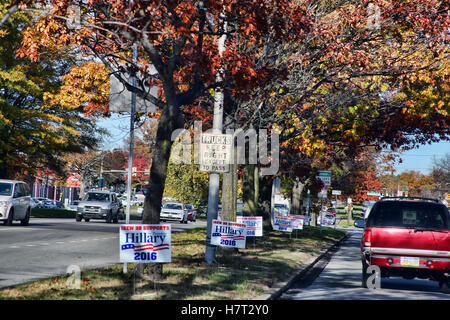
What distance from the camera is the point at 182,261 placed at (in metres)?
15.0

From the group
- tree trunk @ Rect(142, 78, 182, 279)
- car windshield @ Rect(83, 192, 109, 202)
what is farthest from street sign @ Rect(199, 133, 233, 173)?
car windshield @ Rect(83, 192, 109, 202)

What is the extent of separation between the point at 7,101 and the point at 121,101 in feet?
76.5

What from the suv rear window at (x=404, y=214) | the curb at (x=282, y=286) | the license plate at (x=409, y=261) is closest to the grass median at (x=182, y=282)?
the curb at (x=282, y=286)

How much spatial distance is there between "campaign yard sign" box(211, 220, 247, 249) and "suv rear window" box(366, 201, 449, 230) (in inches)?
131

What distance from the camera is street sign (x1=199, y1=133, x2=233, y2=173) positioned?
584 inches

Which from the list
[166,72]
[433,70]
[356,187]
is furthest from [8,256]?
[356,187]

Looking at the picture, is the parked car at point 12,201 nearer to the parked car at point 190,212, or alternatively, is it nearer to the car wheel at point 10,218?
the car wheel at point 10,218

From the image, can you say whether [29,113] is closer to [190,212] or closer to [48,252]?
[48,252]

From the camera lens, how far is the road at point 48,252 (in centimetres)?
1266

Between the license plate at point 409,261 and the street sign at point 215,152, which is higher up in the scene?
the street sign at point 215,152

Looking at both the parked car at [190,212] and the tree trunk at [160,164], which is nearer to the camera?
the tree trunk at [160,164]

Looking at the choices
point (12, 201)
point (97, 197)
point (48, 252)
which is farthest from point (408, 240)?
point (97, 197)
